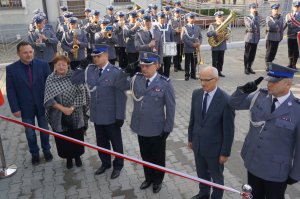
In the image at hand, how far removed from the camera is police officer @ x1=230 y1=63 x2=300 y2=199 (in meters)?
2.95

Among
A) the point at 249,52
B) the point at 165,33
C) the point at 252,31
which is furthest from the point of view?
the point at 249,52

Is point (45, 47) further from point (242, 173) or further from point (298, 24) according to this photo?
point (298, 24)

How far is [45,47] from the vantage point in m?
8.74

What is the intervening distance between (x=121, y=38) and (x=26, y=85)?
5920 millimetres

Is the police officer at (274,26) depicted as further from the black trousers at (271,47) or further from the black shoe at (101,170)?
the black shoe at (101,170)

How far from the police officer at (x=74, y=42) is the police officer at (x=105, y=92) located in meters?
4.61

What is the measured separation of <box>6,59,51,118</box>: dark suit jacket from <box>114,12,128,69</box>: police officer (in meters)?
5.27

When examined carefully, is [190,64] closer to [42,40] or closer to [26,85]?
[42,40]

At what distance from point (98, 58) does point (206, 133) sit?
6.10ft

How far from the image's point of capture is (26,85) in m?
4.94

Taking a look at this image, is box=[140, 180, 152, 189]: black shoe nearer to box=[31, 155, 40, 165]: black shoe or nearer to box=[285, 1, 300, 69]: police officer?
box=[31, 155, 40, 165]: black shoe

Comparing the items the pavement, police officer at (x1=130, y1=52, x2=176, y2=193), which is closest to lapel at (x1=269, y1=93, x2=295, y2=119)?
police officer at (x1=130, y1=52, x2=176, y2=193)

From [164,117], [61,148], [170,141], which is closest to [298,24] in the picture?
[170,141]

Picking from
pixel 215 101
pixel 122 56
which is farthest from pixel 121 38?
pixel 215 101
